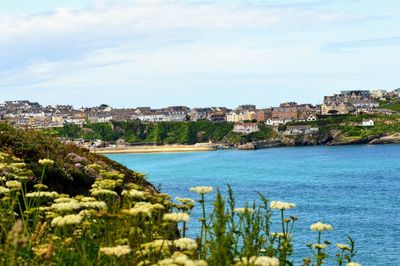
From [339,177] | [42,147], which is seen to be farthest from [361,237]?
[339,177]

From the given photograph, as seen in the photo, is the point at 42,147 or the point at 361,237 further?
the point at 361,237

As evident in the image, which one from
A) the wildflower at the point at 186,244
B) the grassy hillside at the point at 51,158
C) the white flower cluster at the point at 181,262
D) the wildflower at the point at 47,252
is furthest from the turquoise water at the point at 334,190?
the white flower cluster at the point at 181,262

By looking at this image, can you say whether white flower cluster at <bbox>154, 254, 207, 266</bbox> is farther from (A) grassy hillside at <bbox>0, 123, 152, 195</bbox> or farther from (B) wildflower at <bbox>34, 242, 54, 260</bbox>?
(A) grassy hillside at <bbox>0, 123, 152, 195</bbox>

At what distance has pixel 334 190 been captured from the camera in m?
82.4

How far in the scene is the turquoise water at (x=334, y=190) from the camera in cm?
4769

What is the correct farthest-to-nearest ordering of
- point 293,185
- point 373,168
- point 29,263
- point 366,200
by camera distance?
point 373,168, point 293,185, point 366,200, point 29,263

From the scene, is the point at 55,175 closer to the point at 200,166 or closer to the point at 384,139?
the point at 200,166

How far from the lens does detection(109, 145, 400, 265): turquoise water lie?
156 feet

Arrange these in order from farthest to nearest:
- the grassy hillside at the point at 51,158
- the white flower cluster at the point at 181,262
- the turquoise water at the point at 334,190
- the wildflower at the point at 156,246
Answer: the turquoise water at the point at 334,190
the grassy hillside at the point at 51,158
the wildflower at the point at 156,246
the white flower cluster at the point at 181,262

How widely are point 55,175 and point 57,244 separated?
12.6m

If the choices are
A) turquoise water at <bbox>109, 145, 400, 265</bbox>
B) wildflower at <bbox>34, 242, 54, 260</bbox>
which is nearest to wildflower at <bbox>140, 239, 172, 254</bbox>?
wildflower at <bbox>34, 242, 54, 260</bbox>

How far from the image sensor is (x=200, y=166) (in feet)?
433

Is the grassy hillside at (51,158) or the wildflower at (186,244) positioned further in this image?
the grassy hillside at (51,158)

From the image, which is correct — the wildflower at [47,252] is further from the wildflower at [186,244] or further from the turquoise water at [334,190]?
the turquoise water at [334,190]
